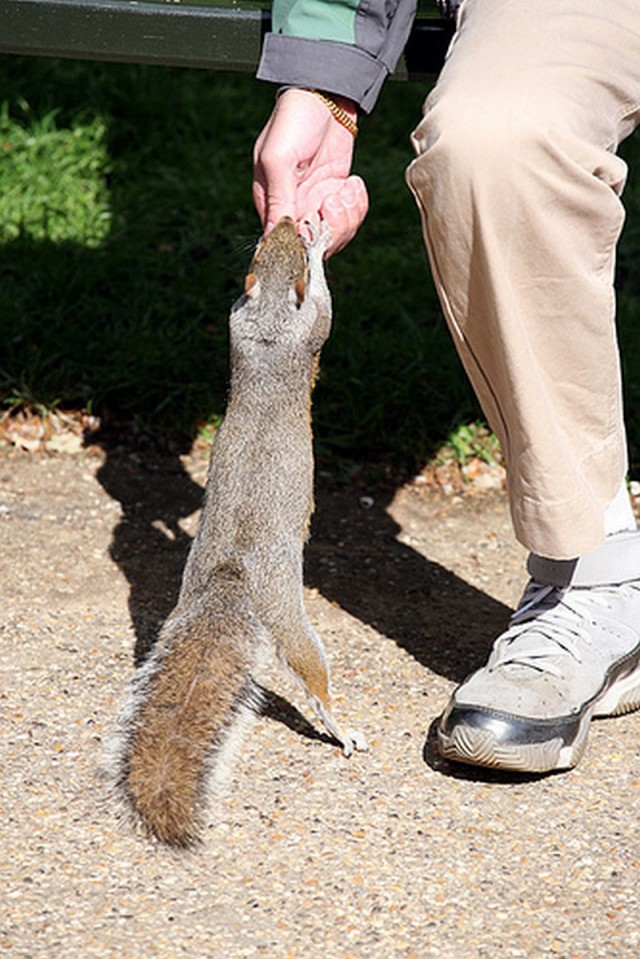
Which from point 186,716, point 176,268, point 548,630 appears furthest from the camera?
point 176,268

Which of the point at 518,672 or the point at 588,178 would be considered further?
the point at 518,672

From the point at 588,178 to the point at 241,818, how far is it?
983mm

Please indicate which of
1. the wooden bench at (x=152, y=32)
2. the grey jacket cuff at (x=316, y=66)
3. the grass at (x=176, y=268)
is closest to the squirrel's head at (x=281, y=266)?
the grey jacket cuff at (x=316, y=66)

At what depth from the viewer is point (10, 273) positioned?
3.84 meters

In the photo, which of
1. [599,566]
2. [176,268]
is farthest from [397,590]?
[176,268]

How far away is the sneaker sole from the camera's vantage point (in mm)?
2059

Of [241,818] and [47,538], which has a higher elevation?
[241,818]

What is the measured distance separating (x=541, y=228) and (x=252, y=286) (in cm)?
51

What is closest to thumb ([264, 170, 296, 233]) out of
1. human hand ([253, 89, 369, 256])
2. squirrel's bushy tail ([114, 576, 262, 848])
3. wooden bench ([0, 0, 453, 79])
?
human hand ([253, 89, 369, 256])

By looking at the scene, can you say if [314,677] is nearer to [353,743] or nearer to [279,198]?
[353,743]

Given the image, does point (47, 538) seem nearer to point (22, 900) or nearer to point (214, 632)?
point (214, 632)

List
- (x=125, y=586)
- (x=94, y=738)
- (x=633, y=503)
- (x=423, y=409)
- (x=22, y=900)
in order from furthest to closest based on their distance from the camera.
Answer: (x=423, y=409) < (x=633, y=503) < (x=125, y=586) < (x=94, y=738) < (x=22, y=900)

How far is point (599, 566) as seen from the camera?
7.66 ft

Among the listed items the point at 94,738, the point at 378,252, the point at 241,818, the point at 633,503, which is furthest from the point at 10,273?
the point at 241,818
